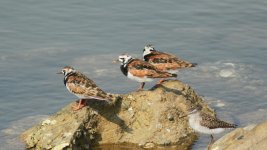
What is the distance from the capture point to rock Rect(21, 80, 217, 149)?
17.2 metres

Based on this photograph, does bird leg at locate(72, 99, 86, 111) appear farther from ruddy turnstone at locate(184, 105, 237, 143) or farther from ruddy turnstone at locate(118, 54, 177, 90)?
ruddy turnstone at locate(184, 105, 237, 143)

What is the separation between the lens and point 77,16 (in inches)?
1168

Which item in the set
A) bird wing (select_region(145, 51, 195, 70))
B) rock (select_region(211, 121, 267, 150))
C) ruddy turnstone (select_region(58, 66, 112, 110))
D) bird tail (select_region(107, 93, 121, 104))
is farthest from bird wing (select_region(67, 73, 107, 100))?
rock (select_region(211, 121, 267, 150))

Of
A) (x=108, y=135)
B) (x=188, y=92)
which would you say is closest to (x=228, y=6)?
(x=188, y=92)

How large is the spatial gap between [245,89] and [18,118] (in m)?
8.48

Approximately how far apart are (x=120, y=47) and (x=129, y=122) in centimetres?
950

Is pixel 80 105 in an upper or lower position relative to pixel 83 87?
lower

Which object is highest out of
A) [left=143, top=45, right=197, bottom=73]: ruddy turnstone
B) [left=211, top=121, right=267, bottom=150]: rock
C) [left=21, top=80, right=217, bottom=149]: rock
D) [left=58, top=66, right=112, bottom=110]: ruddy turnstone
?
[left=143, top=45, right=197, bottom=73]: ruddy turnstone

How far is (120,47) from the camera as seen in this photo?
27.1 meters

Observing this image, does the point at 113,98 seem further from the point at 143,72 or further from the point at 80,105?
the point at 143,72

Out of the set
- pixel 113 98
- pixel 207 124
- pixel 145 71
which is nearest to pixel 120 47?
pixel 145 71

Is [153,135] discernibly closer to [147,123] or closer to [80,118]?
[147,123]

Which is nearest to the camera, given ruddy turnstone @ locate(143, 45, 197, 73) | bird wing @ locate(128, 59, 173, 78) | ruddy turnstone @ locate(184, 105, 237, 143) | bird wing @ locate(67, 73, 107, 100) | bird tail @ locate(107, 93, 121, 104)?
ruddy turnstone @ locate(184, 105, 237, 143)

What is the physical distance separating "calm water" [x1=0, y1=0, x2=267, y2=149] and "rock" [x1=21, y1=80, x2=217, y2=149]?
34.6 inches
